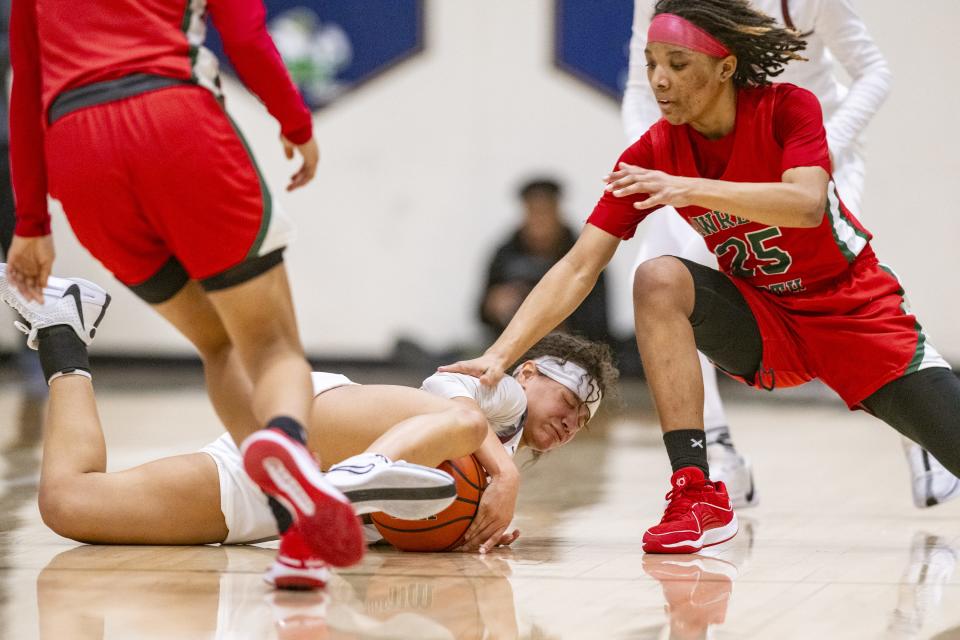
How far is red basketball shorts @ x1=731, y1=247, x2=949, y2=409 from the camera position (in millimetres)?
3395

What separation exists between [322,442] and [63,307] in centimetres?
100

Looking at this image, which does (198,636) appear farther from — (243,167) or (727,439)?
(727,439)

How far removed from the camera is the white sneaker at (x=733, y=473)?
418cm

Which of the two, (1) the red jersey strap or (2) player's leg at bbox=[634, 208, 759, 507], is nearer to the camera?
(1) the red jersey strap

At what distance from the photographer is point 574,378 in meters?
3.52

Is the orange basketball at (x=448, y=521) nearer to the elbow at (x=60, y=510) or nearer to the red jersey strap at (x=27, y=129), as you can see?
the elbow at (x=60, y=510)

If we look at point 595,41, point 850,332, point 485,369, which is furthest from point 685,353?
point 595,41

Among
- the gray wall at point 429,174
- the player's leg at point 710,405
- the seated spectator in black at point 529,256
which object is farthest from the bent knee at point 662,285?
the gray wall at point 429,174

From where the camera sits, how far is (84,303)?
3.71m

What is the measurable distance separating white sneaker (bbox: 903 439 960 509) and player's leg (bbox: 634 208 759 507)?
514 millimetres

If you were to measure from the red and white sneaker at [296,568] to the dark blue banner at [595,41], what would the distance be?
7.15 metres

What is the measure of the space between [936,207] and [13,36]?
7.62m

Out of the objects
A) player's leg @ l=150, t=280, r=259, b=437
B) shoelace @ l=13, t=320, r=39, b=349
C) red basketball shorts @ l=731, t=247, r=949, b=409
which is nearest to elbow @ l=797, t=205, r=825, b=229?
red basketball shorts @ l=731, t=247, r=949, b=409

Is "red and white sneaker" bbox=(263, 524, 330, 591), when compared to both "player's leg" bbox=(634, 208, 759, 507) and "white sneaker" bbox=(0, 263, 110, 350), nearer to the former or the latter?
"white sneaker" bbox=(0, 263, 110, 350)
